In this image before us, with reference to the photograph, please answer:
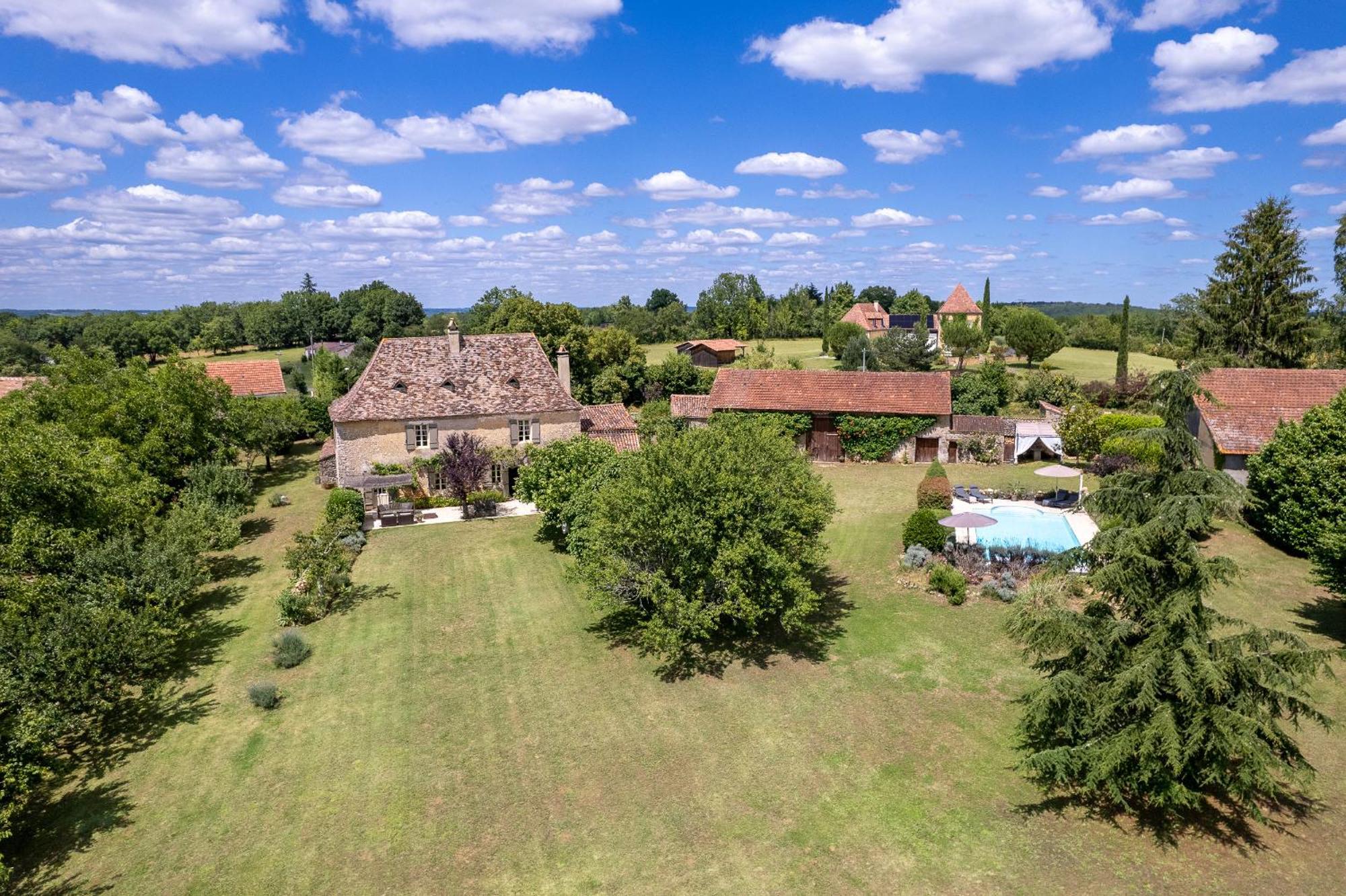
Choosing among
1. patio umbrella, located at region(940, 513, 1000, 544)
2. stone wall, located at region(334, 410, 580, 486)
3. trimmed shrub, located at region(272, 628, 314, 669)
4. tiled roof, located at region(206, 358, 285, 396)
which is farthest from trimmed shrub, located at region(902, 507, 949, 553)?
tiled roof, located at region(206, 358, 285, 396)

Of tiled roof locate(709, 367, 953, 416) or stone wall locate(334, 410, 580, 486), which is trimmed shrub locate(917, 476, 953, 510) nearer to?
tiled roof locate(709, 367, 953, 416)

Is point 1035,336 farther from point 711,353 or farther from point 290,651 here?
point 290,651

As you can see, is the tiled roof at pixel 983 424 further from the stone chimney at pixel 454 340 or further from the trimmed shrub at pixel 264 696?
the trimmed shrub at pixel 264 696

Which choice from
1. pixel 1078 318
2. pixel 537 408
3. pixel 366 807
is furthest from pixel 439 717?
pixel 1078 318

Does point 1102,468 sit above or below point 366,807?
above

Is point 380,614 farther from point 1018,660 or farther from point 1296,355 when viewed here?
point 1296,355

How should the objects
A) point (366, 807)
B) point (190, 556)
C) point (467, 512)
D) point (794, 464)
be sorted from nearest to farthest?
1. point (366, 807)
2. point (794, 464)
3. point (190, 556)
4. point (467, 512)

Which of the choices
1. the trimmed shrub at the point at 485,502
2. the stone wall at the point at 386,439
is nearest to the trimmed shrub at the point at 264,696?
the trimmed shrub at the point at 485,502
